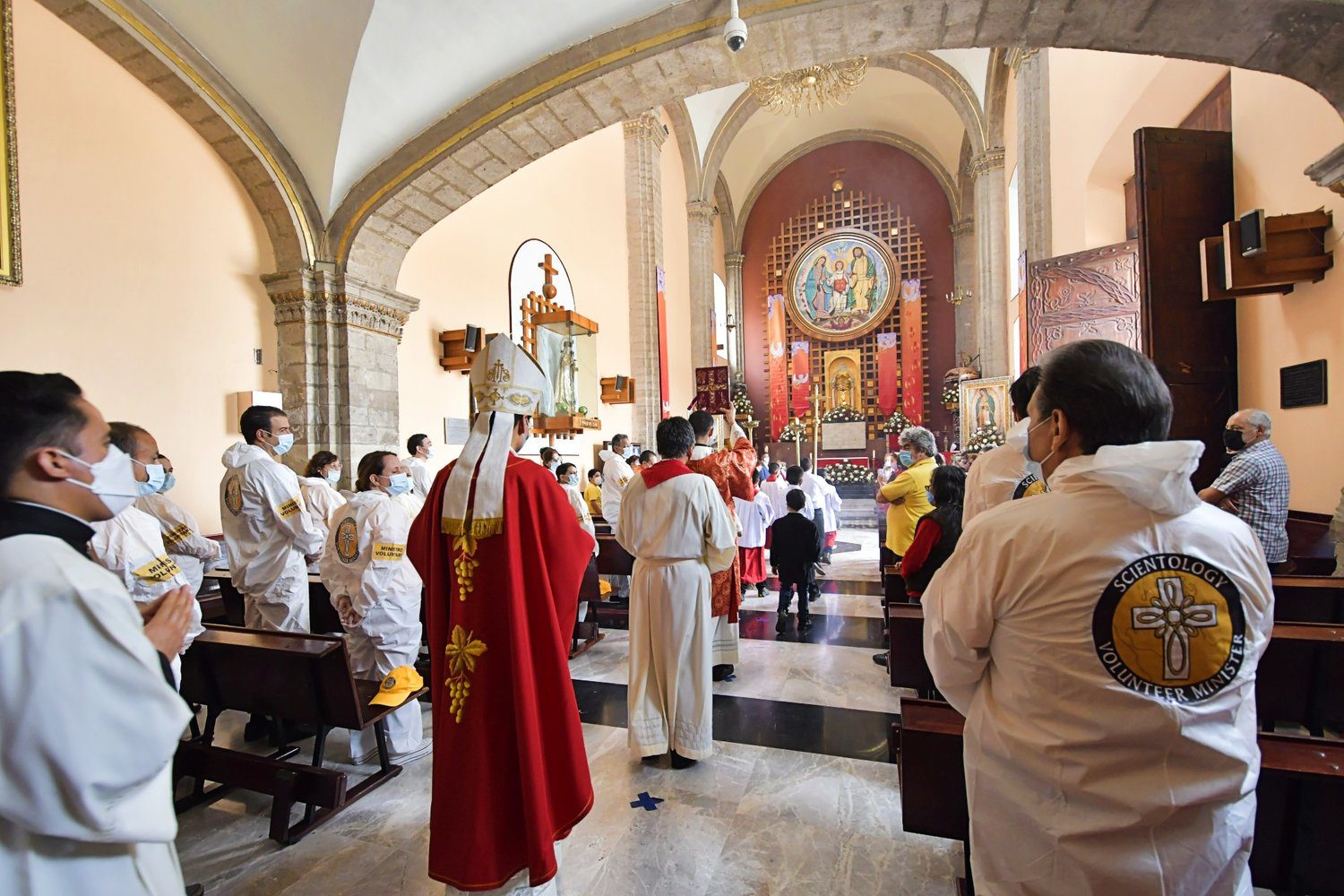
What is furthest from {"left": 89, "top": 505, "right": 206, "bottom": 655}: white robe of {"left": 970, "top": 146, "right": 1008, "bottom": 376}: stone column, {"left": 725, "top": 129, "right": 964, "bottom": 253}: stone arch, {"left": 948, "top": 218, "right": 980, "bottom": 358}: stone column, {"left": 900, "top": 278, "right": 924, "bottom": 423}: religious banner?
{"left": 725, "top": 129, "right": 964, "bottom": 253}: stone arch

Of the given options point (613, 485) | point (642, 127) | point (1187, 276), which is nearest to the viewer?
point (1187, 276)

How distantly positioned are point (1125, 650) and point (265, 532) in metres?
4.07

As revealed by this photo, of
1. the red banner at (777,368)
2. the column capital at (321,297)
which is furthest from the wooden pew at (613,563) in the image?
the red banner at (777,368)

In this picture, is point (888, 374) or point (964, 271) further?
point (888, 374)

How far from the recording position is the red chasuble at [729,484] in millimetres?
4078

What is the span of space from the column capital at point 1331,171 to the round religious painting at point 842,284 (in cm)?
1514

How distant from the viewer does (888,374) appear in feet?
60.7

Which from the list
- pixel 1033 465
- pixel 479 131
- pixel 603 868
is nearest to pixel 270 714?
pixel 603 868

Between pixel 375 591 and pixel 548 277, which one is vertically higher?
pixel 548 277

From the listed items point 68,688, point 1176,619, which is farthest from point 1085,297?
point 68,688

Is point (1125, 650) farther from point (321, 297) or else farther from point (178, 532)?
point (321, 297)

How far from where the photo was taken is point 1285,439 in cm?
470

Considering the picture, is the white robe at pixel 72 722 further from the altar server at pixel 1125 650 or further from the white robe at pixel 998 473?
the white robe at pixel 998 473

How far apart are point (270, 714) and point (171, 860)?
2089 millimetres
